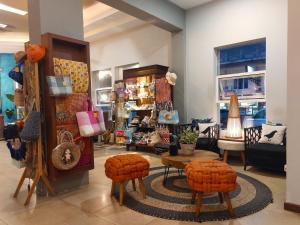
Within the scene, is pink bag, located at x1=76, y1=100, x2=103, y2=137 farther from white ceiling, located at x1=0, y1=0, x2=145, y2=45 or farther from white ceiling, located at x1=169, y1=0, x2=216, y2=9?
white ceiling, located at x1=0, y1=0, x2=145, y2=45

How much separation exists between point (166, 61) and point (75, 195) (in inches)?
173

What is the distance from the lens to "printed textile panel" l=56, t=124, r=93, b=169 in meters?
3.38

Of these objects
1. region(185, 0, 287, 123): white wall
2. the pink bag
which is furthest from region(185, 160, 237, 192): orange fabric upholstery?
region(185, 0, 287, 123): white wall

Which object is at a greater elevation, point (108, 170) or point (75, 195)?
point (108, 170)

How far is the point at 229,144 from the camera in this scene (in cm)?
458

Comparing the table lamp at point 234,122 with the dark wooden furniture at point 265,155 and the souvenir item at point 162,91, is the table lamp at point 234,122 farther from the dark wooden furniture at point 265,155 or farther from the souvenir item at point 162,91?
the souvenir item at point 162,91

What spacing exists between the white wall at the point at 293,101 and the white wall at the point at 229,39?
2239 mm

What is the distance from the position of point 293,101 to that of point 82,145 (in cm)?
274

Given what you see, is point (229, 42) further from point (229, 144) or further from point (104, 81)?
point (104, 81)

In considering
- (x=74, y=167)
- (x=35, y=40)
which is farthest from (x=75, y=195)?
(x=35, y=40)

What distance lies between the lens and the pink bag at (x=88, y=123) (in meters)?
3.35

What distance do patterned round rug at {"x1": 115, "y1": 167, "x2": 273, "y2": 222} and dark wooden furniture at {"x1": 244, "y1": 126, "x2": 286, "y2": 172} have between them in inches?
17.2

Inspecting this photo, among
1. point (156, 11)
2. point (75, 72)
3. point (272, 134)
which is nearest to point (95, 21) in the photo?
point (156, 11)

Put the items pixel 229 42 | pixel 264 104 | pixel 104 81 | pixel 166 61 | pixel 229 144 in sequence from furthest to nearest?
pixel 104 81 → pixel 166 61 → pixel 229 42 → pixel 264 104 → pixel 229 144
